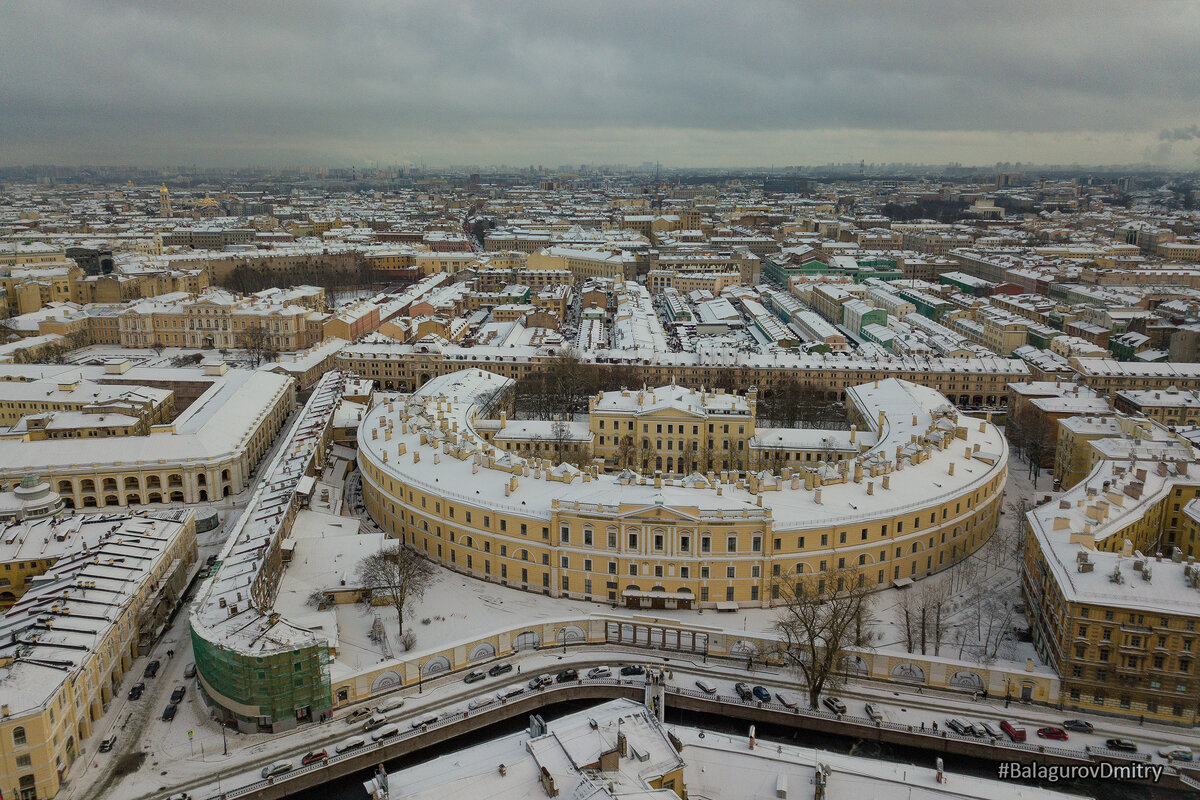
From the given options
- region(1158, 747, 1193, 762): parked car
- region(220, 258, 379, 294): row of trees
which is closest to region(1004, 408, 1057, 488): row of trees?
region(1158, 747, 1193, 762): parked car

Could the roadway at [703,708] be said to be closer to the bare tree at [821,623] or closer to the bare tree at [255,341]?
the bare tree at [821,623]

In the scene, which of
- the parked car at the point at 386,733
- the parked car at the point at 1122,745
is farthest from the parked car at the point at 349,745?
the parked car at the point at 1122,745

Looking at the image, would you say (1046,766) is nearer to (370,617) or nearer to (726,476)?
(726,476)

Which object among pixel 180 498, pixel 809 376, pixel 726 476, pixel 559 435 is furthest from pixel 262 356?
pixel 726 476

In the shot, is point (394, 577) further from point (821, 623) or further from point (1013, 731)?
point (1013, 731)

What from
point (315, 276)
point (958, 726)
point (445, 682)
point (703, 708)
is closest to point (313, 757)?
point (445, 682)

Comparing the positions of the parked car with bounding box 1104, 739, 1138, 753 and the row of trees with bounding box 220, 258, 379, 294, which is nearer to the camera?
the parked car with bounding box 1104, 739, 1138, 753

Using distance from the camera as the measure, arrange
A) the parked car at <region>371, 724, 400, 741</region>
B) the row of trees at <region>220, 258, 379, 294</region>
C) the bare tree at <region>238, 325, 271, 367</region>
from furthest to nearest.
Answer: the row of trees at <region>220, 258, 379, 294</region>, the bare tree at <region>238, 325, 271, 367</region>, the parked car at <region>371, 724, 400, 741</region>

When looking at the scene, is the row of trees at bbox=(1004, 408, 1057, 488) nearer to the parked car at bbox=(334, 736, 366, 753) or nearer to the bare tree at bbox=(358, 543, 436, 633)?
the bare tree at bbox=(358, 543, 436, 633)
